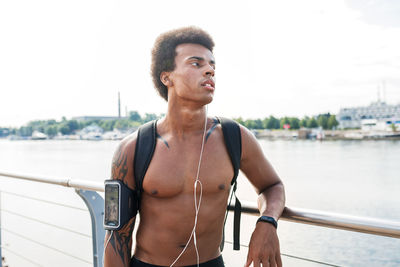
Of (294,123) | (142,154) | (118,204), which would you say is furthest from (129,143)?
(294,123)

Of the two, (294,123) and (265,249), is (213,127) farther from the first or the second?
(294,123)

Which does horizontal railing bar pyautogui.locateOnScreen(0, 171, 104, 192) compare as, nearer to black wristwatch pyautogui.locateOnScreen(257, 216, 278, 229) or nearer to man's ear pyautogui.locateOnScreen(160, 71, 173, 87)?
man's ear pyautogui.locateOnScreen(160, 71, 173, 87)

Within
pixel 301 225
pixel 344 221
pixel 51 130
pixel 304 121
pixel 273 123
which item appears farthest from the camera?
pixel 304 121

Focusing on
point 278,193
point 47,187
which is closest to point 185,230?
point 278,193

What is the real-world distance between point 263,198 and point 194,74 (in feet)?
1.90

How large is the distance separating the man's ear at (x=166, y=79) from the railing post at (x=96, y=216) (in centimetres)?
85

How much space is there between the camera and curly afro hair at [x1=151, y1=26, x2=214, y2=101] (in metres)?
1.63

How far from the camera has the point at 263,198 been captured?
156 centimetres

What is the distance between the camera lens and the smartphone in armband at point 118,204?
5.15ft

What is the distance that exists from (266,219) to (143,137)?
2.00 ft

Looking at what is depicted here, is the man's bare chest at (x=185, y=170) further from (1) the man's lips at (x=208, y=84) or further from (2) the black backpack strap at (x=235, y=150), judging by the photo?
(1) the man's lips at (x=208, y=84)

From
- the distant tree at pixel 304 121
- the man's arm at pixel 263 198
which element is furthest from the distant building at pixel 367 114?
the man's arm at pixel 263 198

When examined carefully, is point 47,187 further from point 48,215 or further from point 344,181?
point 344,181

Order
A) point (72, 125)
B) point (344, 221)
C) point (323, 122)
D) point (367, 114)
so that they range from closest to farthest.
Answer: point (344, 221), point (72, 125), point (323, 122), point (367, 114)
